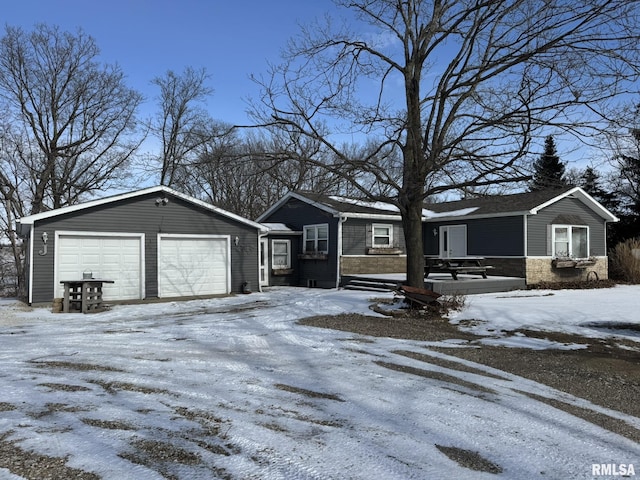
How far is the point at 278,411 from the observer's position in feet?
14.3

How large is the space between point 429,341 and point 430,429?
4.29 metres

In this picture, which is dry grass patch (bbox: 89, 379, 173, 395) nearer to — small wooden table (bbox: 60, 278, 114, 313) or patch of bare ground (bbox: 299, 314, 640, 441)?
patch of bare ground (bbox: 299, 314, 640, 441)

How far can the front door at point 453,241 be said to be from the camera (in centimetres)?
2116

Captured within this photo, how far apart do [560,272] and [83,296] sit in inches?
700

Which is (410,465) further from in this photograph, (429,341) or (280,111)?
(280,111)

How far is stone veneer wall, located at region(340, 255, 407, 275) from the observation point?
63.8ft

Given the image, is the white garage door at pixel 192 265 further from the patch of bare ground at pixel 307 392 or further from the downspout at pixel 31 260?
the patch of bare ground at pixel 307 392

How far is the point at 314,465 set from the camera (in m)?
3.24

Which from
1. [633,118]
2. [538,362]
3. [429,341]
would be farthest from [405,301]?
[633,118]

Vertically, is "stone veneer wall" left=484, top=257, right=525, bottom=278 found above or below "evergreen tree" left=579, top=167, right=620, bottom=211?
below

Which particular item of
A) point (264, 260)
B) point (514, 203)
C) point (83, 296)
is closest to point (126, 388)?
point (83, 296)

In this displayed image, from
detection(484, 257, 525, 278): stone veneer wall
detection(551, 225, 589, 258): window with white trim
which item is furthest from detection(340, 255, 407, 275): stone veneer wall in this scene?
detection(551, 225, 589, 258): window with white trim

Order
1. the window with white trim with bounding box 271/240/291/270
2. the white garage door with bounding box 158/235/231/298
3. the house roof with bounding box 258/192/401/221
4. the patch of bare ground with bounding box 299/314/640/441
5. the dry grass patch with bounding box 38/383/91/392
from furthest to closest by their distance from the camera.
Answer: the window with white trim with bounding box 271/240/291/270, the house roof with bounding box 258/192/401/221, the white garage door with bounding box 158/235/231/298, the patch of bare ground with bounding box 299/314/640/441, the dry grass patch with bounding box 38/383/91/392

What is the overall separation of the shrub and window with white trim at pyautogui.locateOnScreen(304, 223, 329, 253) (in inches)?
547
